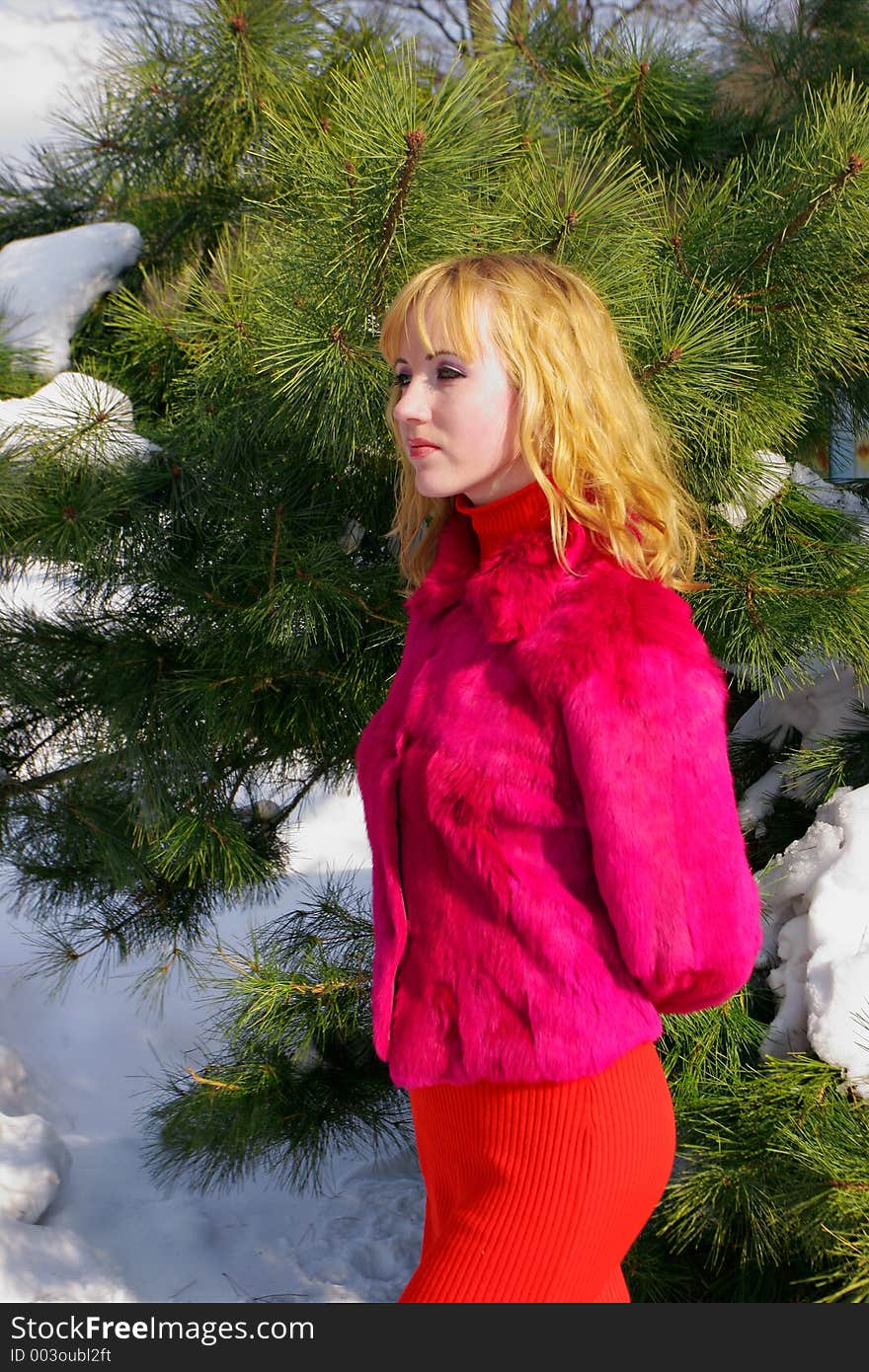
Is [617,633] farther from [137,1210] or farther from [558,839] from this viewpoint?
[137,1210]

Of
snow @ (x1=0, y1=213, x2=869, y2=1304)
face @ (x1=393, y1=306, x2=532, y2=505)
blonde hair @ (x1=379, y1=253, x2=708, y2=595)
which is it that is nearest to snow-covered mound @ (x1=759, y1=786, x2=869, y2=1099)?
snow @ (x1=0, y1=213, x2=869, y2=1304)

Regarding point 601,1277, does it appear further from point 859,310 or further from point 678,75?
point 678,75

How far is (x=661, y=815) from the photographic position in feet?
2.39

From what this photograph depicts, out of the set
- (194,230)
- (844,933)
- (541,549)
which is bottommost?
(844,933)

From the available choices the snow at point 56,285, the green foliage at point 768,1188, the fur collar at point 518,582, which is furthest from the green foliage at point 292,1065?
the snow at point 56,285

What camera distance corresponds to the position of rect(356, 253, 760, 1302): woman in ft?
2.42

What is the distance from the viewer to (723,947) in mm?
741

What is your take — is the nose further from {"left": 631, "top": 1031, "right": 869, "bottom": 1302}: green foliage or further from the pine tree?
{"left": 631, "top": 1031, "right": 869, "bottom": 1302}: green foliage

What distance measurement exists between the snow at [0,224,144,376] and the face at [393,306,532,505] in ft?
2.53

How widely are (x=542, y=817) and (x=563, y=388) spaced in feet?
1.00

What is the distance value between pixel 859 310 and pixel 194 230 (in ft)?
2.85

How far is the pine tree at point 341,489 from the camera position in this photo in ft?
3.38

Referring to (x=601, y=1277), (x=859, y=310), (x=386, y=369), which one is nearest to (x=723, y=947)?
(x=601, y=1277)

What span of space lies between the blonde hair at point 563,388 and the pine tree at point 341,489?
14 centimetres
